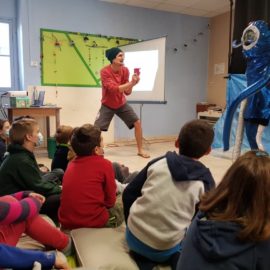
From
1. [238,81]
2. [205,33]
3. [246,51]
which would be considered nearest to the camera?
[246,51]

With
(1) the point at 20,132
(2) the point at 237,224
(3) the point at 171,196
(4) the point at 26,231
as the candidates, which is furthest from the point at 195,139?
(1) the point at 20,132

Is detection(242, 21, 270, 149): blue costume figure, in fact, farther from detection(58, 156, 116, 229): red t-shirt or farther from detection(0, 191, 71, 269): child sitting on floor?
detection(0, 191, 71, 269): child sitting on floor

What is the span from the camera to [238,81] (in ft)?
12.8

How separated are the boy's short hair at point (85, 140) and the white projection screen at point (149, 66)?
9.65ft

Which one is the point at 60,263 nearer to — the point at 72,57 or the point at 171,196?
the point at 171,196

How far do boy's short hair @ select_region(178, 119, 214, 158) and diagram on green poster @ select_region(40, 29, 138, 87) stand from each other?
12.3 ft

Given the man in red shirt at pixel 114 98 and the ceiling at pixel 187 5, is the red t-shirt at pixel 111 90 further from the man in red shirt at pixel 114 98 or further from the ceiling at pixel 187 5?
the ceiling at pixel 187 5

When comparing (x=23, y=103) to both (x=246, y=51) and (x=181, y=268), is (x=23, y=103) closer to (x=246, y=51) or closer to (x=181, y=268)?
(x=246, y=51)

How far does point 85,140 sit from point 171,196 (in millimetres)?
600

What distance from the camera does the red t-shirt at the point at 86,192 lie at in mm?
1489

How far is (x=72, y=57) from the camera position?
470 cm

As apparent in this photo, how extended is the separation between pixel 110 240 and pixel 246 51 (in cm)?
148

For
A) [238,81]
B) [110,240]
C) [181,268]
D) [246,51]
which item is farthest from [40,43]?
[181,268]

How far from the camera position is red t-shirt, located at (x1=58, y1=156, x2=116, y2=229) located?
149cm
